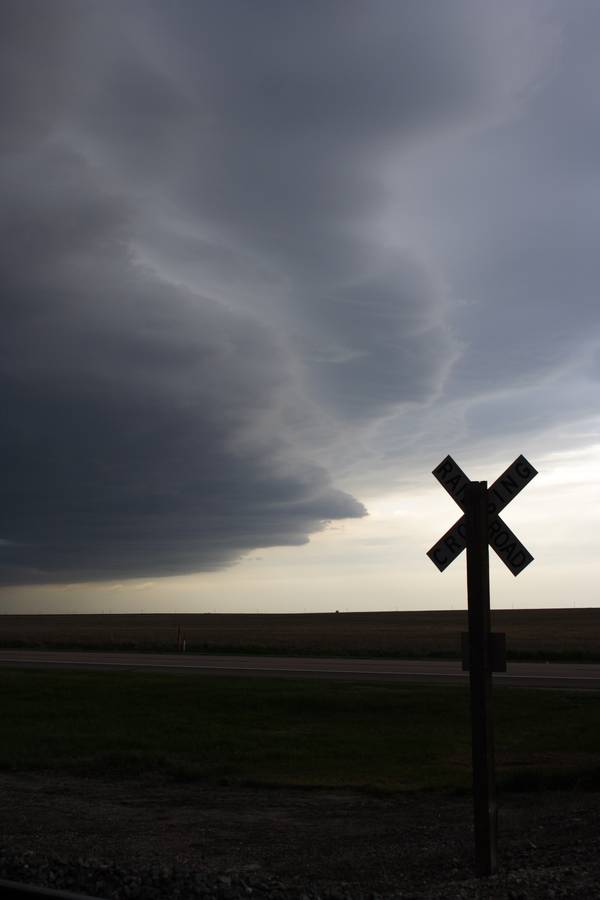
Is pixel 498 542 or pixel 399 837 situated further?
pixel 399 837

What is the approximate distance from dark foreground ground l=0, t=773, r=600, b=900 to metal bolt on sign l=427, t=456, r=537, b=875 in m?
0.56

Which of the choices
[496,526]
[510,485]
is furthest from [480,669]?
[510,485]

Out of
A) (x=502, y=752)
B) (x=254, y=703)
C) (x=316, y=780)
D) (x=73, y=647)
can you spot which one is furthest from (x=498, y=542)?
(x=73, y=647)

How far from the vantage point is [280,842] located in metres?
9.97

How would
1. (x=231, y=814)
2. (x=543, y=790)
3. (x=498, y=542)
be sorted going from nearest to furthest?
1. (x=498, y=542)
2. (x=231, y=814)
3. (x=543, y=790)

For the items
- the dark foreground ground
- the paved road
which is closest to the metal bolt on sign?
the dark foreground ground

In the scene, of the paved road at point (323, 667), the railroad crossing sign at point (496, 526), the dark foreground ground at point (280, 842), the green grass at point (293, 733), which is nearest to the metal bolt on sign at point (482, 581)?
the railroad crossing sign at point (496, 526)

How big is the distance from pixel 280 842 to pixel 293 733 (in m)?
8.64

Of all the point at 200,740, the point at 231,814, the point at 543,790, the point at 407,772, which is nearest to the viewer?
the point at 231,814

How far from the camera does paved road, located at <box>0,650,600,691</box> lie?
95.8 ft

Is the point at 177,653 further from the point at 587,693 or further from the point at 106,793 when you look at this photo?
the point at 106,793

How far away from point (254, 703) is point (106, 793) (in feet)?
34.0

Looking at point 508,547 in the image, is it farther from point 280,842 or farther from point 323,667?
point 323,667

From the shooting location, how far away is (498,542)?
880 cm
